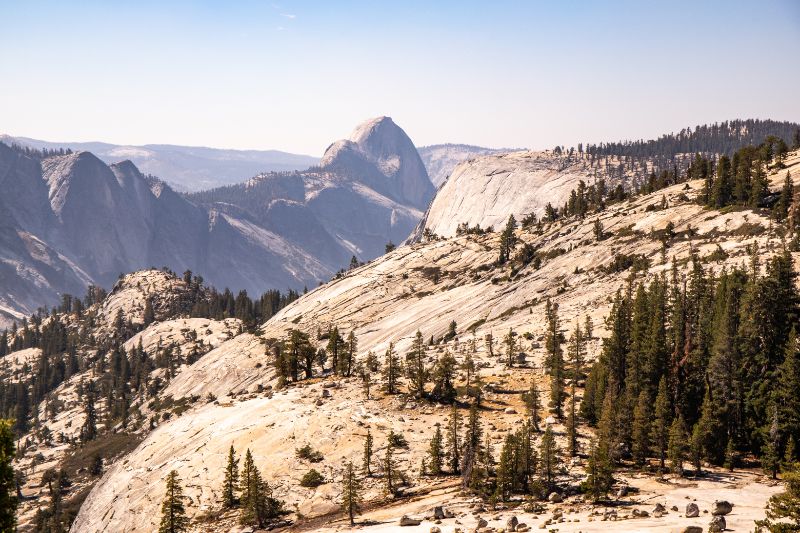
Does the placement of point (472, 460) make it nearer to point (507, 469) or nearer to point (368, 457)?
point (507, 469)

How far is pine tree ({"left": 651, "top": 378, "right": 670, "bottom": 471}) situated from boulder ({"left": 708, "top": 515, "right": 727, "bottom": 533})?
19.0 meters

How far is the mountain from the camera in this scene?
65125 mm

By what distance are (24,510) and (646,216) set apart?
165256 mm

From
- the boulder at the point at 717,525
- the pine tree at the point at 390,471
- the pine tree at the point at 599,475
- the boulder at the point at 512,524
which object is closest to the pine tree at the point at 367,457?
the pine tree at the point at 390,471

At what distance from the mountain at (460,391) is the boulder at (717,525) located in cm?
176

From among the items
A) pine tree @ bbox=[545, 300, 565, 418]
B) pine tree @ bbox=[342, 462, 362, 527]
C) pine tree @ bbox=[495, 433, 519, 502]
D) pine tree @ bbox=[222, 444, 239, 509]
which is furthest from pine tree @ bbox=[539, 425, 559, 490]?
pine tree @ bbox=[222, 444, 239, 509]

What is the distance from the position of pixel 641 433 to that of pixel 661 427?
387cm

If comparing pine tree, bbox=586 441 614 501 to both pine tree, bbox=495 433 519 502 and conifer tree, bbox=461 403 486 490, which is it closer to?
pine tree, bbox=495 433 519 502

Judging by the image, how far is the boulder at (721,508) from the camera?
51.2 metres

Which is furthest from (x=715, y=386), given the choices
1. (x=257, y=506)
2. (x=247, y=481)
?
(x=247, y=481)

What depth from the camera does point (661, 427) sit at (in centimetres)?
6700

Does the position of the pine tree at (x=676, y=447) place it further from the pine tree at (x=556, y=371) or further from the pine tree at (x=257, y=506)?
the pine tree at (x=257, y=506)

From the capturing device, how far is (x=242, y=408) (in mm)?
100750

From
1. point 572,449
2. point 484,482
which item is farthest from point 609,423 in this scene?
point 484,482
